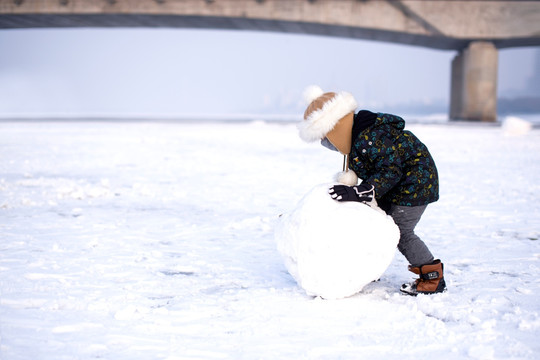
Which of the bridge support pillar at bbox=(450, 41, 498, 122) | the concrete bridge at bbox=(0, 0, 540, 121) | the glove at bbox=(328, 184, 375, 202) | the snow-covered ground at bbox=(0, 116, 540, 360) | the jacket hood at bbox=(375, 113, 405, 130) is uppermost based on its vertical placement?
the concrete bridge at bbox=(0, 0, 540, 121)

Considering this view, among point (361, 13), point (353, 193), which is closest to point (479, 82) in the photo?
point (361, 13)

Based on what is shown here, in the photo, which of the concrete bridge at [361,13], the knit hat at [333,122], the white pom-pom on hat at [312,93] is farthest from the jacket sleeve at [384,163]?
the concrete bridge at [361,13]

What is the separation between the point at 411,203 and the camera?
11.1 ft

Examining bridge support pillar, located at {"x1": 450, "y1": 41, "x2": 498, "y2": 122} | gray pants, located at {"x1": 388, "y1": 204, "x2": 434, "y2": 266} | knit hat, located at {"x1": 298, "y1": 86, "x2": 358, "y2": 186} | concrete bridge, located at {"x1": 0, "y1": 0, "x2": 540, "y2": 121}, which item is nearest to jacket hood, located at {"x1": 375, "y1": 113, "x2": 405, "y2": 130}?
knit hat, located at {"x1": 298, "y1": 86, "x2": 358, "y2": 186}

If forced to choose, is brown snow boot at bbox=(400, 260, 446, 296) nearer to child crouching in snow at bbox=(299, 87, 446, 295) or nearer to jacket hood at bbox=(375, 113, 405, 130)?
child crouching in snow at bbox=(299, 87, 446, 295)

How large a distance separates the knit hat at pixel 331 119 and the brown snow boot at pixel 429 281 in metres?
0.88

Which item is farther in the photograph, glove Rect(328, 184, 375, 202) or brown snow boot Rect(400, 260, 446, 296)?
brown snow boot Rect(400, 260, 446, 296)

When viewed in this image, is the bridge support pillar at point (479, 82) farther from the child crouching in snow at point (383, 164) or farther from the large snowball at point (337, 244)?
the large snowball at point (337, 244)

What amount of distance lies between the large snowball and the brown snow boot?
0.24 metres

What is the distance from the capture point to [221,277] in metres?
3.79

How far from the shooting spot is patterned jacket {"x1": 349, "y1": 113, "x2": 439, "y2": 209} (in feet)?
10.6

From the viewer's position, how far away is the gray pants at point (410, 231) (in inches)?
135

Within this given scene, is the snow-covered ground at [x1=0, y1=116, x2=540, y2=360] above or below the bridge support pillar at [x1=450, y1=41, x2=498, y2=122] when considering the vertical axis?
above

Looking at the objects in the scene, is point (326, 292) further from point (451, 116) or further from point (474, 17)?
point (451, 116)
